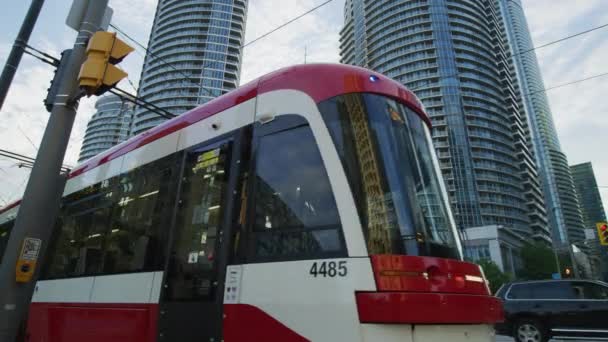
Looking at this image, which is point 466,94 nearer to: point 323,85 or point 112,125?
point 112,125

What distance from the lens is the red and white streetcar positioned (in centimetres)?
273

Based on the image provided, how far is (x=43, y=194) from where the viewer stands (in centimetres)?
392

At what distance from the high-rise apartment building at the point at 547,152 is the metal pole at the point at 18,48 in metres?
114

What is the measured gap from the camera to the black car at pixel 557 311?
888 cm

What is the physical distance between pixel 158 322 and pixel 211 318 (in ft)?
2.48

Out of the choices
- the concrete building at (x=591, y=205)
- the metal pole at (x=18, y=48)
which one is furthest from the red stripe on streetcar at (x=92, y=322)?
the concrete building at (x=591, y=205)

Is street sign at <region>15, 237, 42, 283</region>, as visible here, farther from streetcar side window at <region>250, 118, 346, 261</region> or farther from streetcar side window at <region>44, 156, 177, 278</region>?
streetcar side window at <region>250, 118, 346, 261</region>

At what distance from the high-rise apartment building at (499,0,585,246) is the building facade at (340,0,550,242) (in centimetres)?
876

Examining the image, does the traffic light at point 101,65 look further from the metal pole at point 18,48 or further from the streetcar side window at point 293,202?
the metal pole at point 18,48

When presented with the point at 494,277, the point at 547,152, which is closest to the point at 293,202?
the point at 494,277

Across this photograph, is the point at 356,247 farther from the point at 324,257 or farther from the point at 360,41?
the point at 360,41

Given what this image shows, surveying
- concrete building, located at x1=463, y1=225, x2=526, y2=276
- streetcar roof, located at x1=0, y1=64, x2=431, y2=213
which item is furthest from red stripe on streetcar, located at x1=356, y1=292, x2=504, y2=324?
concrete building, located at x1=463, y1=225, x2=526, y2=276

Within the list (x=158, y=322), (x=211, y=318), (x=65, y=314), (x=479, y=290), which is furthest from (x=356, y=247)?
(x=65, y=314)

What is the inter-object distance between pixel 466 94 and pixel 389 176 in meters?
96.2
